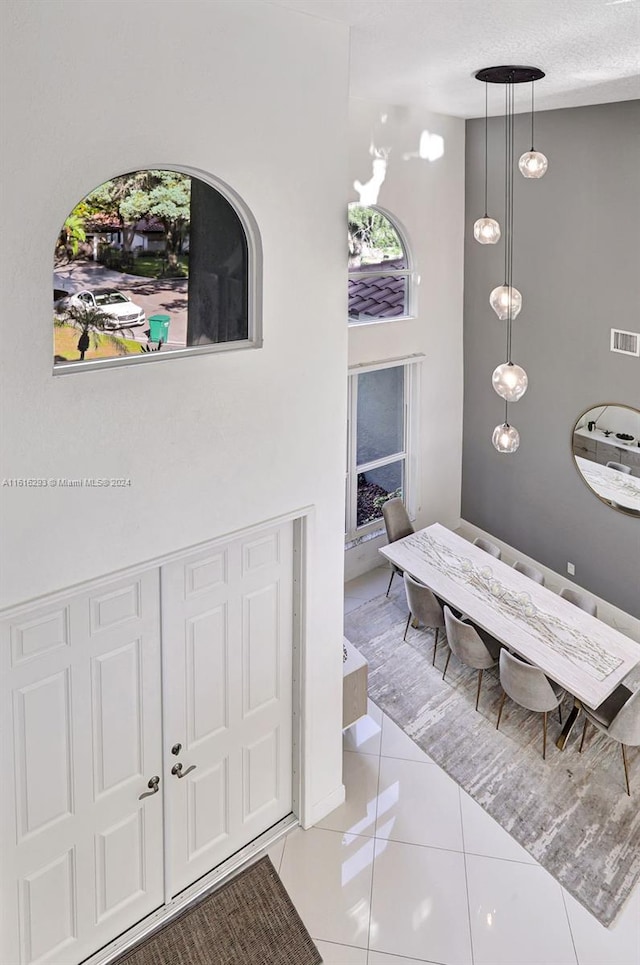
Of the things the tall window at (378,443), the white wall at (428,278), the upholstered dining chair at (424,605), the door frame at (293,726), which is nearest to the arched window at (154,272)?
the door frame at (293,726)

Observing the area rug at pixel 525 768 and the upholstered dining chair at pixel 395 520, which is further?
the upholstered dining chair at pixel 395 520

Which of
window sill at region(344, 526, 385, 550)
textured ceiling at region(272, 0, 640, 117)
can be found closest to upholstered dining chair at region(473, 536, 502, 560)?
window sill at region(344, 526, 385, 550)

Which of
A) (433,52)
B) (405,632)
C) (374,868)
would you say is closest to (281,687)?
(374,868)

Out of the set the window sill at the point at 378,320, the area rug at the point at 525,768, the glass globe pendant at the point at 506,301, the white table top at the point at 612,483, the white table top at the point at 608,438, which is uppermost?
the window sill at the point at 378,320

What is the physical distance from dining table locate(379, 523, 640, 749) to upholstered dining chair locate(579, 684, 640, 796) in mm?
141

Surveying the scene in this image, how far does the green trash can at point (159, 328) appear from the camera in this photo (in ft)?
11.0

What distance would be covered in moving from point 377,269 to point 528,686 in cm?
411

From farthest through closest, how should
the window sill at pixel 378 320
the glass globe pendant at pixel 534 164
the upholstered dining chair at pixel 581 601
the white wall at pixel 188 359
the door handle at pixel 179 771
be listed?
1. the window sill at pixel 378 320
2. the upholstered dining chair at pixel 581 601
3. the glass globe pendant at pixel 534 164
4. the door handle at pixel 179 771
5. the white wall at pixel 188 359

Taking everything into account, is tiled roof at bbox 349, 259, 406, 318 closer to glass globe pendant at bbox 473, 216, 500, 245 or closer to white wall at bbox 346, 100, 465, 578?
white wall at bbox 346, 100, 465, 578

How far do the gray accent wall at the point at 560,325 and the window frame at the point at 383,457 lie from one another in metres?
0.75

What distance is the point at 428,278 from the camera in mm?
7633

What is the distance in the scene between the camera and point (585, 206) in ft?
21.5

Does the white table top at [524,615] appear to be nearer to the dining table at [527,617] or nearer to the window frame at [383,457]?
the dining table at [527,617]

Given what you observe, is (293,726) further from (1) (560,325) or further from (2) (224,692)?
(1) (560,325)
